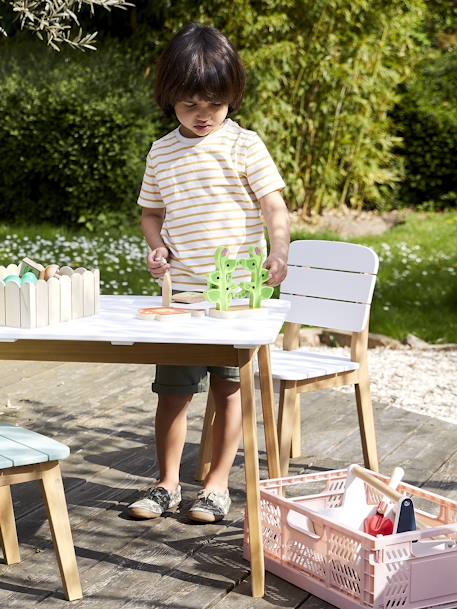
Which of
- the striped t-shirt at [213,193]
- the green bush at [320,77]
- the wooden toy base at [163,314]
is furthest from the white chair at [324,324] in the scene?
the green bush at [320,77]

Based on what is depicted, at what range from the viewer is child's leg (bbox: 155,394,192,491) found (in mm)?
3562

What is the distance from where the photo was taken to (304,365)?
395 centimetres

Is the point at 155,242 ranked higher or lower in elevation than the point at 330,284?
higher

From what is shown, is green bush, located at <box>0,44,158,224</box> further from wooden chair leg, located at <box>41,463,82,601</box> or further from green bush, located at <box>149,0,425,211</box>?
wooden chair leg, located at <box>41,463,82,601</box>

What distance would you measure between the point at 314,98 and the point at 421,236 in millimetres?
1910

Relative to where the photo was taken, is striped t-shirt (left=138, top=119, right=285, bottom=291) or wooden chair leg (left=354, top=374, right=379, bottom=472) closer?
striped t-shirt (left=138, top=119, right=285, bottom=291)

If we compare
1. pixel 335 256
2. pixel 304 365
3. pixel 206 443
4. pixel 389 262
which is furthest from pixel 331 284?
pixel 389 262

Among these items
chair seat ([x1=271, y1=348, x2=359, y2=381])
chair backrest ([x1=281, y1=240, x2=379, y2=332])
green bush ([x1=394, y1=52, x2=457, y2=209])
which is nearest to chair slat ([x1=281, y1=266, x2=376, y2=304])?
chair backrest ([x1=281, y1=240, x2=379, y2=332])

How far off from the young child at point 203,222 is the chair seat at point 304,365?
336 mm

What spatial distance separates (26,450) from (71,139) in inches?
294

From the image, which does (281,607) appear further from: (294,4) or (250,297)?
(294,4)

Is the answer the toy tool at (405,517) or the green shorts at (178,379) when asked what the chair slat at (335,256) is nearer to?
the green shorts at (178,379)

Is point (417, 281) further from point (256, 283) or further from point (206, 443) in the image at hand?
point (256, 283)

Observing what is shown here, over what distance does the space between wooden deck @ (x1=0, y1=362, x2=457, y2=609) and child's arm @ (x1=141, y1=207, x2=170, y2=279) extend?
83 centimetres
